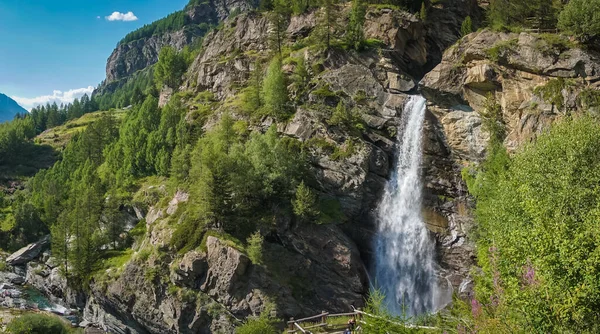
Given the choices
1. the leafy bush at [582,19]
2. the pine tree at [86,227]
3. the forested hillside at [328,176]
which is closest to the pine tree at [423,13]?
the forested hillside at [328,176]

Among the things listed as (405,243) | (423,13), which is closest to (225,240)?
(405,243)

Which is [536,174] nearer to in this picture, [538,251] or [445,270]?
[538,251]

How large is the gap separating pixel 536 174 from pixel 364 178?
78.2 feet

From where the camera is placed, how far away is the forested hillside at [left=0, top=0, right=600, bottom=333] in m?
42.5

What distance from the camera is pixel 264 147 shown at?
51.7 meters

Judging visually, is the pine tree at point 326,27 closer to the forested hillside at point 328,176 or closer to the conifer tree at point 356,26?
the forested hillside at point 328,176

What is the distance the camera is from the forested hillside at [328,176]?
140 feet

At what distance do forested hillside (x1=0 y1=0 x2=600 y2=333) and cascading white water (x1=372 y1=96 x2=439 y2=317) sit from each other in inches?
50.4

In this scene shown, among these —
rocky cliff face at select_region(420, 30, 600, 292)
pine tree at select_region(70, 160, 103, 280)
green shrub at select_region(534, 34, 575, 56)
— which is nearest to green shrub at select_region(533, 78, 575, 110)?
rocky cliff face at select_region(420, 30, 600, 292)

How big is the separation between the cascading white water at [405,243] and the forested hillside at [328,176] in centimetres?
128

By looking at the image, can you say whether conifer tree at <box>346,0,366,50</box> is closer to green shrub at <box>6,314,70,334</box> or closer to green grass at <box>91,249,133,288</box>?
green grass at <box>91,249,133,288</box>

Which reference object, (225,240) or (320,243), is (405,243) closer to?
(320,243)

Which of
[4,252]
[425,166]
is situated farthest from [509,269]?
[4,252]

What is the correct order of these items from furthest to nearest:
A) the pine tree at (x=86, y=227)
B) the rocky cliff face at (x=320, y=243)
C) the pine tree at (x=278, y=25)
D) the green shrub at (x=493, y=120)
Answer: the pine tree at (x=278, y=25), the pine tree at (x=86, y=227), the green shrub at (x=493, y=120), the rocky cliff face at (x=320, y=243)
